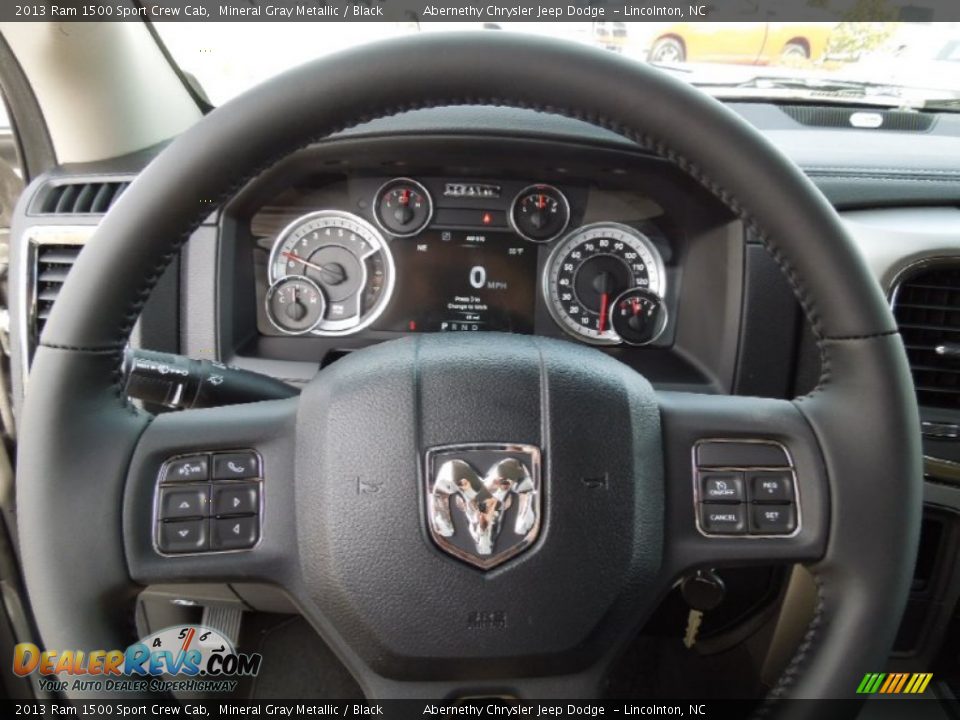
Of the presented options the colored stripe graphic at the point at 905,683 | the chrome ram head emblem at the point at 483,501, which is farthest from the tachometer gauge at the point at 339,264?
the colored stripe graphic at the point at 905,683

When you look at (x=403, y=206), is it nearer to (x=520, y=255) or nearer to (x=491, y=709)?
(x=520, y=255)

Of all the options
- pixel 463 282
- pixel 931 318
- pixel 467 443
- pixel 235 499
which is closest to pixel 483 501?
pixel 467 443

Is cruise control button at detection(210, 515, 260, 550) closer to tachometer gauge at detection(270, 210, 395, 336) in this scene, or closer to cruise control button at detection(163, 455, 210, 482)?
cruise control button at detection(163, 455, 210, 482)

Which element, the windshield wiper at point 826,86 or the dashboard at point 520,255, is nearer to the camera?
the dashboard at point 520,255

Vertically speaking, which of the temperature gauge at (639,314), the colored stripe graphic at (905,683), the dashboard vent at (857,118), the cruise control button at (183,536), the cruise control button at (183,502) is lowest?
the colored stripe graphic at (905,683)

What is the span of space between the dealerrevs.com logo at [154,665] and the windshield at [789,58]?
4.09 feet

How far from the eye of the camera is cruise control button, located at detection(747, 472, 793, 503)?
0.95 m

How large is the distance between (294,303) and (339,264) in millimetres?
138

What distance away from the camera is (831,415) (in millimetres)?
940

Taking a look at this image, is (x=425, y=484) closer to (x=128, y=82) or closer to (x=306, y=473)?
(x=306, y=473)

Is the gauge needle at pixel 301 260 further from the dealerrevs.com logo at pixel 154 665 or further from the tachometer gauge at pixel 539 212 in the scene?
the dealerrevs.com logo at pixel 154 665

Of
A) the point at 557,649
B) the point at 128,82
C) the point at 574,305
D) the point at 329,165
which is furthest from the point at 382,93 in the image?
the point at 128,82

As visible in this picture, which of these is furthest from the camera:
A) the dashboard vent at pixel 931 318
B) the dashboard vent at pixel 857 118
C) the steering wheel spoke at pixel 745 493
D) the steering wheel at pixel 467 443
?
the dashboard vent at pixel 857 118

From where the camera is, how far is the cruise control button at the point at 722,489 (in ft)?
3.14
